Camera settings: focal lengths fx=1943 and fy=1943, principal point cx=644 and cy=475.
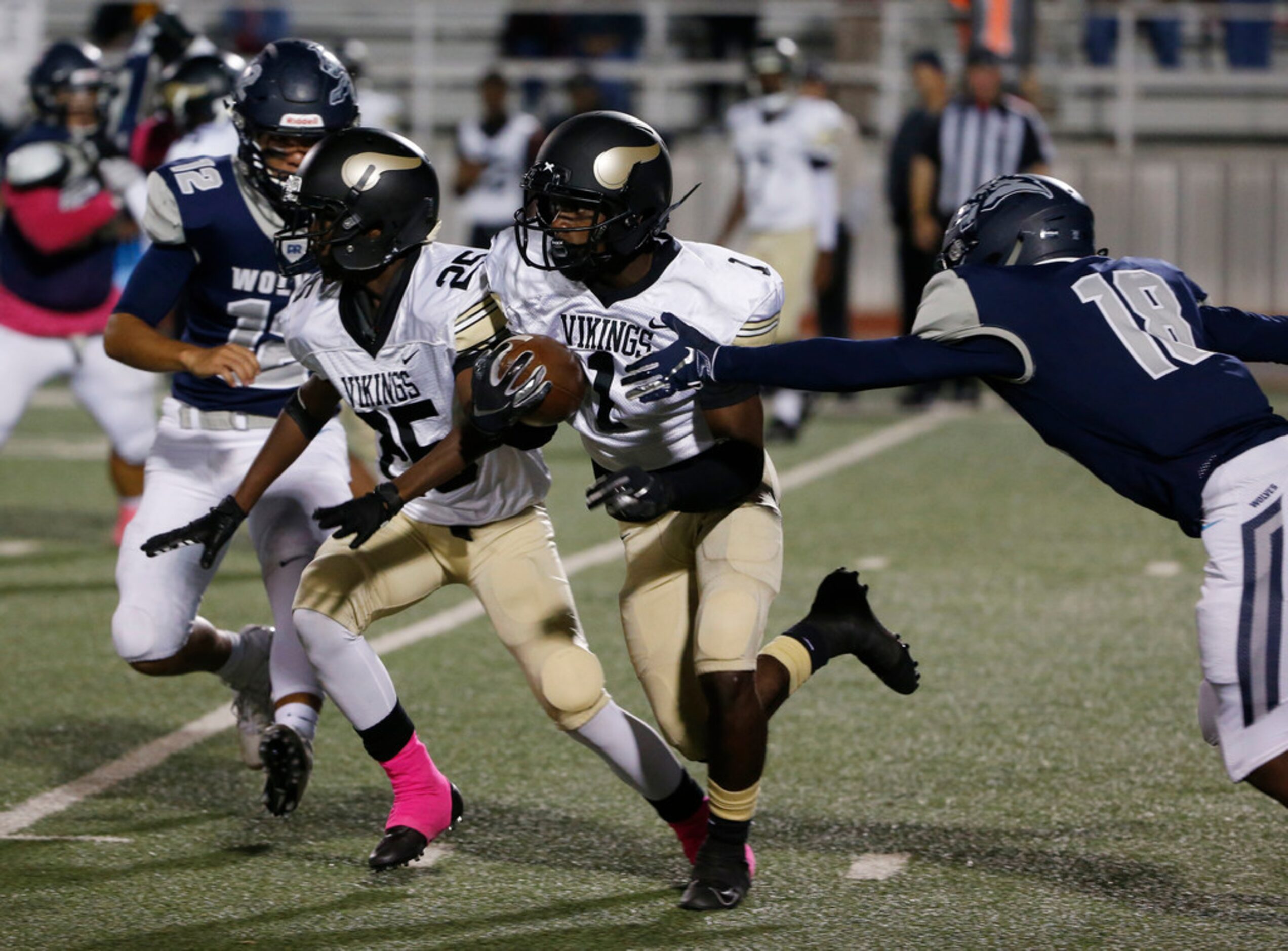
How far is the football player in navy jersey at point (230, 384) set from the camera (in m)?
4.21

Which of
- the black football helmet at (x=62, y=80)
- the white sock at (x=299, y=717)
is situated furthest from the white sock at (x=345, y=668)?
the black football helmet at (x=62, y=80)

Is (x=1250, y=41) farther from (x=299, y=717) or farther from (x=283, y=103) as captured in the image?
(x=299, y=717)

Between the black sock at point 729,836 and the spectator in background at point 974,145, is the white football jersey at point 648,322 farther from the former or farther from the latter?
the spectator in background at point 974,145

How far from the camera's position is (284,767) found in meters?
3.85

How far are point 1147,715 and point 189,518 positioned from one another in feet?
7.94

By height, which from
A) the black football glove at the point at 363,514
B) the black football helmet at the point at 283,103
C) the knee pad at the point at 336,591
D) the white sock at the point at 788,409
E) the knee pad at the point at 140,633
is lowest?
the white sock at the point at 788,409

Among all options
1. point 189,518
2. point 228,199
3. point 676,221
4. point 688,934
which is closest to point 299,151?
point 228,199

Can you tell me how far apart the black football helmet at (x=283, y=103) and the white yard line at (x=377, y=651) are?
136 centimetres

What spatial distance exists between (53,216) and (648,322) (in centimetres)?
395

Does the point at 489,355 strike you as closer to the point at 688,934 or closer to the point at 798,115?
the point at 688,934

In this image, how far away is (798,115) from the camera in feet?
32.7

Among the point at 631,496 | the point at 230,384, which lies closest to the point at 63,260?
the point at 230,384

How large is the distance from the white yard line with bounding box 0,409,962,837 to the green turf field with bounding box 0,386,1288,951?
0.17 ft

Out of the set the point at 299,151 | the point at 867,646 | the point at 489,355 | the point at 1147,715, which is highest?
the point at 299,151
